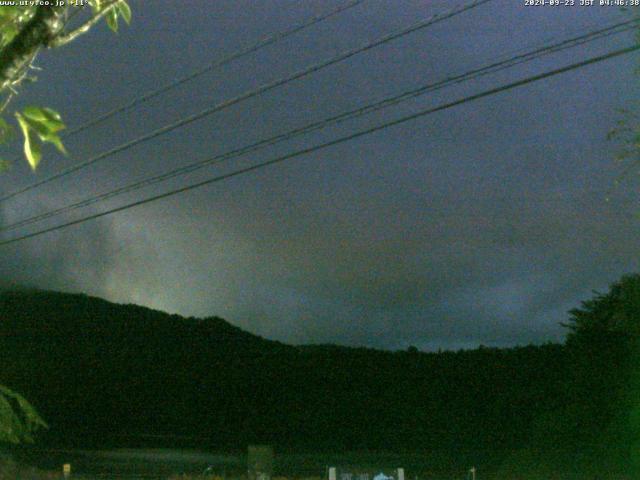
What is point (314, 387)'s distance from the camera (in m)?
27.3

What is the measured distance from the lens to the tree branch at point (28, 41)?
357cm

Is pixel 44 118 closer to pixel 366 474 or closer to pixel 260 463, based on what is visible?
pixel 366 474

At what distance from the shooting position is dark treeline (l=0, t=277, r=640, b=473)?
21.7m

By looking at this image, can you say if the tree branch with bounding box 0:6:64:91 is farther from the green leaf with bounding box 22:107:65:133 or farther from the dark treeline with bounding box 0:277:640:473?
the dark treeline with bounding box 0:277:640:473

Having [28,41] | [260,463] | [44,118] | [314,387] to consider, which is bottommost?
[260,463]

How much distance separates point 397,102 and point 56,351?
2150cm

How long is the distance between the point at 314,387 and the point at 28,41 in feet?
79.6

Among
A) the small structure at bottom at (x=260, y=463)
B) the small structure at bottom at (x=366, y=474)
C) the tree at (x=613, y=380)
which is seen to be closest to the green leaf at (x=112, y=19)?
the small structure at bottom at (x=366, y=474)

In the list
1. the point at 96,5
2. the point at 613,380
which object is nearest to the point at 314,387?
the point at 613,380

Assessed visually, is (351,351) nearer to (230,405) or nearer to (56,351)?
(230,405)

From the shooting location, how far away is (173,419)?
28.5 metres

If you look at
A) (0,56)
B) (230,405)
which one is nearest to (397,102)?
(0,56)

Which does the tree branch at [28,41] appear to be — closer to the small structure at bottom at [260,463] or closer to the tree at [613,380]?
the small structure at bottom at [260,463]

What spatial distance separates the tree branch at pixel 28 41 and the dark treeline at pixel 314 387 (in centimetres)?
1887
